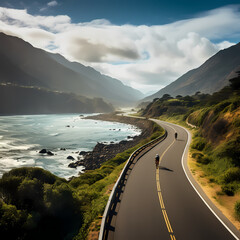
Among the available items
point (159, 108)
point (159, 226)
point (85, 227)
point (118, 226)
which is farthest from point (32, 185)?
point (159, 108)

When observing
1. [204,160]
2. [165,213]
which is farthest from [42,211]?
[204,160]

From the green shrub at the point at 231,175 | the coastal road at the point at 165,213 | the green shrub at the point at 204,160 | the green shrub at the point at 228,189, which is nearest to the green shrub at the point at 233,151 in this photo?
the green shrub at the point at 231,175

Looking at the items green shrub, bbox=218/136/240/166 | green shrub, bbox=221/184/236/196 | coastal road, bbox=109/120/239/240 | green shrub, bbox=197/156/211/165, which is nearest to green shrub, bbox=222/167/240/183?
green shrub, bbox=221/184/236/196

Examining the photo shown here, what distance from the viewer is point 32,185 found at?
11.1 m

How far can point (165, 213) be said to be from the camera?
11.1m

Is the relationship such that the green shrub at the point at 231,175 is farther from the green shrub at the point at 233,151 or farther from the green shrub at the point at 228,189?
the green shrub at the point at 233,151

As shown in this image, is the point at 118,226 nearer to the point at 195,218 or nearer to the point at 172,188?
the point at 195,218

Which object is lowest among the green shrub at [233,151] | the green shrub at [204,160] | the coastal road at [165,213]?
the coastal road at [165,213]

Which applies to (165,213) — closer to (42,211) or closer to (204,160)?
(42,211)

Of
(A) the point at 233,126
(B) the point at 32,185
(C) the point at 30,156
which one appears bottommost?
(C) the point at 30,156

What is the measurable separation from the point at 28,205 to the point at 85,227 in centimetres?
374

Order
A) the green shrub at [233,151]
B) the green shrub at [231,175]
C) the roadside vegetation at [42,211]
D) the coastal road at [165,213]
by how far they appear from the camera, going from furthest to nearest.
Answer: the green shrub at [233,151], the green shrub at [231,175], the coastal road at [165,213], the roadside vegetation at [42,211]

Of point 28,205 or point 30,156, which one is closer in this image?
point 28,205

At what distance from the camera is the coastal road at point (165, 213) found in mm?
9242
